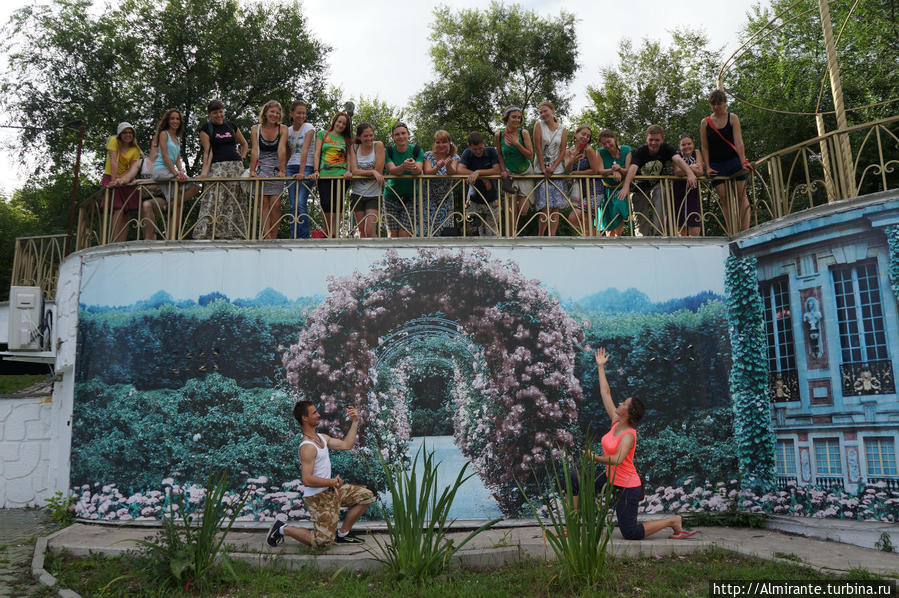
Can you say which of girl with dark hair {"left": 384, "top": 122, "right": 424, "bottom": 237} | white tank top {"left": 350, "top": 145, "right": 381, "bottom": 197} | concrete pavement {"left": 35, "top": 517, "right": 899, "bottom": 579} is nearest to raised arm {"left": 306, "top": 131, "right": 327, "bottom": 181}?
white tank top {"left": 350, "top": 145, "right": 381, "bottom": 197}

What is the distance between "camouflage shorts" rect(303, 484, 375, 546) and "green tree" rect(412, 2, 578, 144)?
1547 cm

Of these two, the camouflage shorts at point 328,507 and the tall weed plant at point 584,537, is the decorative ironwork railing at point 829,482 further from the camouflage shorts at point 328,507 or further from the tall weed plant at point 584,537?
the camouflage shorts at point 328,507

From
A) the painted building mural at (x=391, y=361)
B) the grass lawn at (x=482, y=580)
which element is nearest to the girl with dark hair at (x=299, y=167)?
the painted building mural at (x=391, y=361)

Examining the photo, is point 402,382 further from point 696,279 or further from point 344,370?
point 696,279

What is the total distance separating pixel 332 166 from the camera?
8039mm

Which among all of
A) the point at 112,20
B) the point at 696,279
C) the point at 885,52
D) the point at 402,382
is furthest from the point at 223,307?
the point at 885,52

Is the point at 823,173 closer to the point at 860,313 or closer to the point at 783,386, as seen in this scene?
A: the point at 860,313

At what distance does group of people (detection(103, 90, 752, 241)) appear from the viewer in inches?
309

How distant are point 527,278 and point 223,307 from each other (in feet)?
11.3

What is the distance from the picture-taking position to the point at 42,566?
5.39 m

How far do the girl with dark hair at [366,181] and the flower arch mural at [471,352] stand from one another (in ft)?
2.23

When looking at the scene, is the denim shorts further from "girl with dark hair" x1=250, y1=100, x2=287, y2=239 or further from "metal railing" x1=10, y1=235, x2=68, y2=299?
"metal railing" x1=10, y1=235, x2=68, y2=299

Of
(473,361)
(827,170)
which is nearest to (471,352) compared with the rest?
(473,361)

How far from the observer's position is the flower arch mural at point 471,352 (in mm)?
7094
